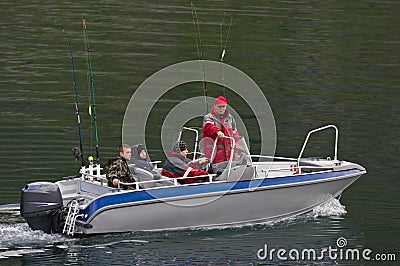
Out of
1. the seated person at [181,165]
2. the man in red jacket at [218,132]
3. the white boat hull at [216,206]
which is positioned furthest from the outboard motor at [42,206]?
the man in red jacket at [218,132]

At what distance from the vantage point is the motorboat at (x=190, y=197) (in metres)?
15.6

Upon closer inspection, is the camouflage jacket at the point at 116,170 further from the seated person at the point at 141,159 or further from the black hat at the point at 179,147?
the black hat at the point at 179,147

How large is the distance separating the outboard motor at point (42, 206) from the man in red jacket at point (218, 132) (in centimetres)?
263

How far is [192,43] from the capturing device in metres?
32.9

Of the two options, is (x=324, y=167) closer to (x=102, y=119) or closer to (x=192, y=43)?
(x=102, y=119)

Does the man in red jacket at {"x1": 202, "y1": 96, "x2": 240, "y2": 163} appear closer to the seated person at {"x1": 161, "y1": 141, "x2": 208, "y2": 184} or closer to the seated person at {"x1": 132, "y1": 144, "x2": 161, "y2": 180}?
the seated person at {"x1": 161, "y1": 141, "x2": 208, "y2": 184}

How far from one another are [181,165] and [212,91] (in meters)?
10.9

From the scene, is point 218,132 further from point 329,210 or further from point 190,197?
point 329,210

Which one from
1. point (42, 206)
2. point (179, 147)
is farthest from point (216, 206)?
point (42, 206)

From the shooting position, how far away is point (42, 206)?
1554cm

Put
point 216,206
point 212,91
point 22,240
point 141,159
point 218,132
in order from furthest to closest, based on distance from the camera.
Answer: point 212,91
point 218,132
point 141,159
point 216,206
point 22,240

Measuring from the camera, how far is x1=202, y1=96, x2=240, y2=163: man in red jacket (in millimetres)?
16828

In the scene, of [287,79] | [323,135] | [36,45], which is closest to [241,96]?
[287,79]

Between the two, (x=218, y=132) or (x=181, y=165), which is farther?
(x=218, y=132)
